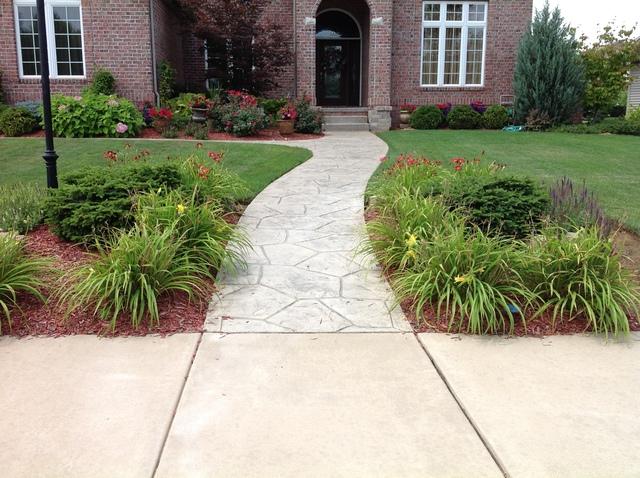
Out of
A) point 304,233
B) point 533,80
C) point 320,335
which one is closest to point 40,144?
point 304,233

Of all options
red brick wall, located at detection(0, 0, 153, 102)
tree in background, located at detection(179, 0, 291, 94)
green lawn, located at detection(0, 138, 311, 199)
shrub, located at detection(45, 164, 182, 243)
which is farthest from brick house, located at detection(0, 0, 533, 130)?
shrub, located at detection(45, 164, 182, 243)

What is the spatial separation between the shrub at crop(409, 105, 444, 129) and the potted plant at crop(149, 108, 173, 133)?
7521mm

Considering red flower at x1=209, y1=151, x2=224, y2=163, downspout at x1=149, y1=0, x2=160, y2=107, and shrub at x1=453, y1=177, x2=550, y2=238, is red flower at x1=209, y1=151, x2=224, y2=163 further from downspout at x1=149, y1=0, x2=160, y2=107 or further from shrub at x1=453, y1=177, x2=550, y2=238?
downspout at x1=149, y1=0, x2=160, y2=107

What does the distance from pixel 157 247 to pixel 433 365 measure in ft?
6.95

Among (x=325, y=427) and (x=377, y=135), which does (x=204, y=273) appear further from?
(x=377, y=135)

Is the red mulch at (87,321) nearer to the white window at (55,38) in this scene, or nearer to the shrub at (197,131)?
the shrub at (197,131)

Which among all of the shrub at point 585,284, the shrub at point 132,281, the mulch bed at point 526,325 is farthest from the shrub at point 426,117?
the shrub at point 132,281

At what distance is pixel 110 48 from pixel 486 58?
11584mm

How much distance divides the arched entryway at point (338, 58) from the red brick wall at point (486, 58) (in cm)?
162

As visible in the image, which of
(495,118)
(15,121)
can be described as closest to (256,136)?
(15,121)

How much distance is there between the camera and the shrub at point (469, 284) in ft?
13.4

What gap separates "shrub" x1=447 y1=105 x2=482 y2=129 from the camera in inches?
Result: 720

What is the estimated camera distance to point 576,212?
5.75m

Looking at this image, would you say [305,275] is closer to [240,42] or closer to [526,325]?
[526,325]
